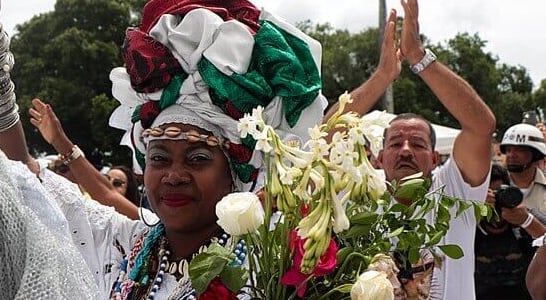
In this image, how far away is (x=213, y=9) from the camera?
2178 millimetres

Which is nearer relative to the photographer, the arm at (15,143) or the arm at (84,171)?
the arm at (15,143)

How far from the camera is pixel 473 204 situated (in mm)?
1728

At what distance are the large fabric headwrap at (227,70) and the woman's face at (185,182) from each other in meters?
0.06

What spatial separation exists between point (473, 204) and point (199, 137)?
0.78 meters

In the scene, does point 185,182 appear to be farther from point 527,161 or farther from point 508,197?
point 527,161

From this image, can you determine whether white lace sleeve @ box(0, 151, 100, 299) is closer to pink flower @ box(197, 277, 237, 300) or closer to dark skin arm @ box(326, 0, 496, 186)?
pink flower @ box(197, 277, 237, 300)

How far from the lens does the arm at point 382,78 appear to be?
326 centimetres

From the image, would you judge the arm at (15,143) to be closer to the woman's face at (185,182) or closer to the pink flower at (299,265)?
the woman's face at (185,182)

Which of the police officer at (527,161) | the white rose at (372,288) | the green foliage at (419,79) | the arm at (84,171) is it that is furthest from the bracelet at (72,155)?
the green foliage at (419,79)

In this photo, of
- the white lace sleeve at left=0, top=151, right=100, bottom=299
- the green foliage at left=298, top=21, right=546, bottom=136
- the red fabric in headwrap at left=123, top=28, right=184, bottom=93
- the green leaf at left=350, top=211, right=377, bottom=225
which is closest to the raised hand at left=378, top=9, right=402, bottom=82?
the red fabric in headwrap at left=123, top=28, right=184, bottom=93

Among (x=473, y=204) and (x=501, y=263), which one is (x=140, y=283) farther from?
(x=501, y=263)

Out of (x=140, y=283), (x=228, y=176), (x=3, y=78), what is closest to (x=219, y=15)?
(x=228, y=176)

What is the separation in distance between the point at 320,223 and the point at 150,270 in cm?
93

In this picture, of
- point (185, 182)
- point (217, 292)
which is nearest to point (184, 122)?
point (185, 182)
